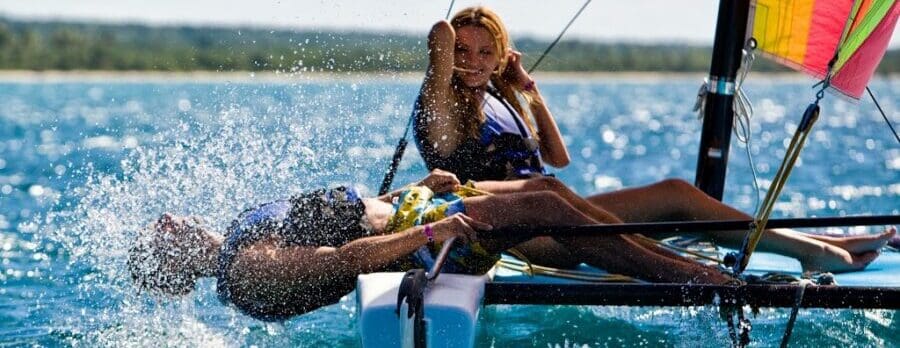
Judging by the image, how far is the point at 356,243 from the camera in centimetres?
404

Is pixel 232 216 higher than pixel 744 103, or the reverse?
pixel 744 103

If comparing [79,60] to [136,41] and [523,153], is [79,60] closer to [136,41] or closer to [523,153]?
[136,41]

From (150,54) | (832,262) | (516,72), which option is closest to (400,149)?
(516,72)

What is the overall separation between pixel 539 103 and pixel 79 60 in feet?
242

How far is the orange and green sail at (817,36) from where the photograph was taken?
17.6 feet

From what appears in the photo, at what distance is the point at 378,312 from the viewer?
3.69m

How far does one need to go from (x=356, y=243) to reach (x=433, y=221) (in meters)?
0.28

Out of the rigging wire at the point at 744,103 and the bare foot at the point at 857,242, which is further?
the rigging wire at the point at 744,103

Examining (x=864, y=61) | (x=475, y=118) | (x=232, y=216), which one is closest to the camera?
(x=475, y=118)

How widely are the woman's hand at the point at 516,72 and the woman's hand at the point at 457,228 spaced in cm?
140

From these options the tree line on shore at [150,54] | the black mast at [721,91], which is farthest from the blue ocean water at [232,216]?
the tree line on shore at [150,54]

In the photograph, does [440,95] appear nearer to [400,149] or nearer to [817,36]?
[400,149]

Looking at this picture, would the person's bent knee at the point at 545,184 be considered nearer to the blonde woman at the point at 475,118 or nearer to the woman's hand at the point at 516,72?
the blonde woman at the point at 475,118

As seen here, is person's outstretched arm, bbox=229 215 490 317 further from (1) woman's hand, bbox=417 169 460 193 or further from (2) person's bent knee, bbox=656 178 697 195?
(2) person's bent knee, bbox=656 178 697 195
